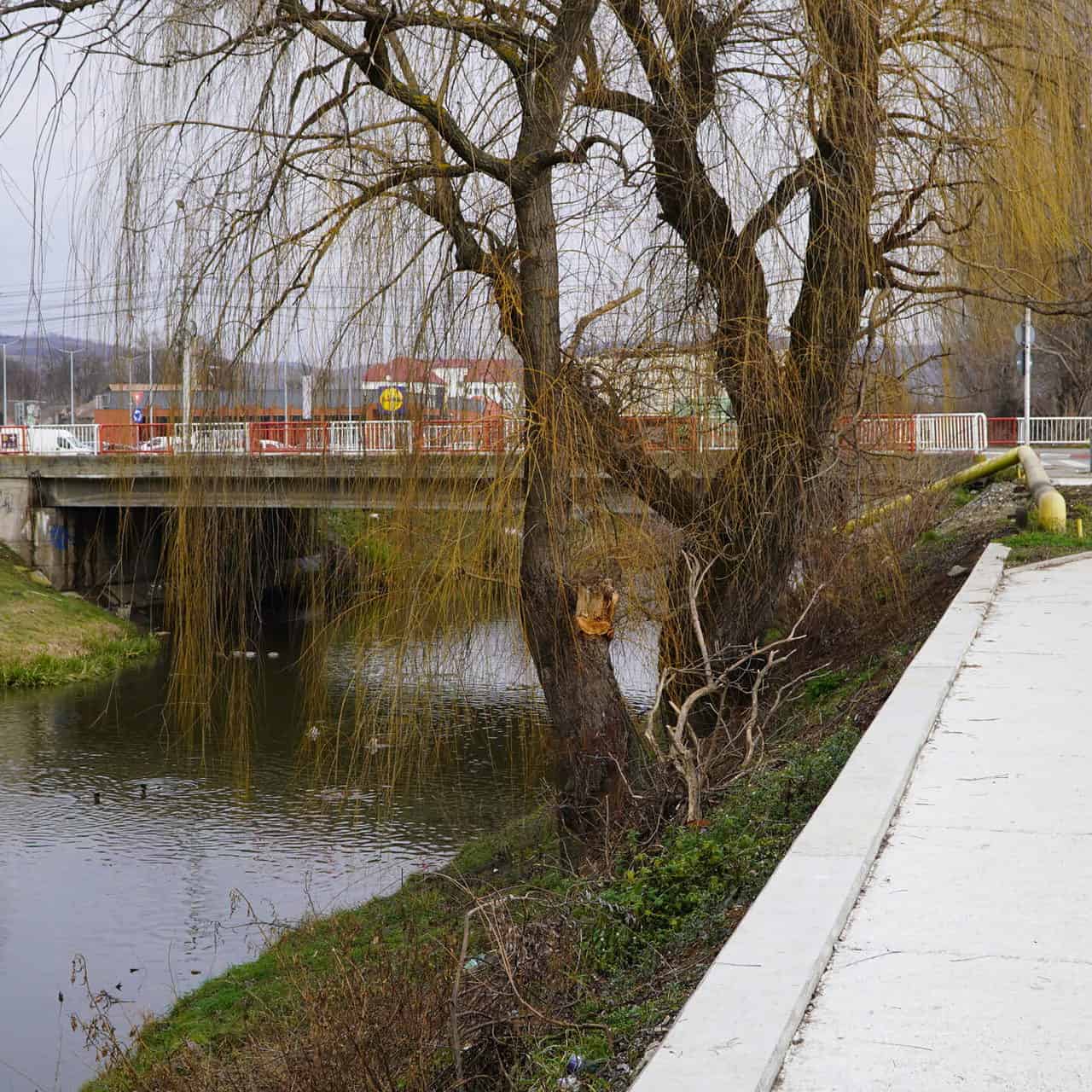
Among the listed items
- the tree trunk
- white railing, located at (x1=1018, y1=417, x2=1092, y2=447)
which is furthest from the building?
white railing, located at (x1=1018, y1=417, x2=1092, y2=447)

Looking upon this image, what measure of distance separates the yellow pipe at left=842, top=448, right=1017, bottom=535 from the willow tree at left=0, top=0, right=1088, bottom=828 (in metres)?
2.14

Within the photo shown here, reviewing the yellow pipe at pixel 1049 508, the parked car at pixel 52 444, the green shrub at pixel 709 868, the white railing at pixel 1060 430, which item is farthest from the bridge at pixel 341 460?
the white railing at pixel 1060 430

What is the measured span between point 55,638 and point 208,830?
42.6 feet

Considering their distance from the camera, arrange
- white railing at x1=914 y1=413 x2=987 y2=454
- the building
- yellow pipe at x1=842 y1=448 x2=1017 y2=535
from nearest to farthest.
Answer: the building < yellow pipe at x1=842 y1=448 x2=1017 y2=535 < white railing at x1=914 y1=413 x2=987 y2=454

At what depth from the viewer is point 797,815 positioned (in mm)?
4969

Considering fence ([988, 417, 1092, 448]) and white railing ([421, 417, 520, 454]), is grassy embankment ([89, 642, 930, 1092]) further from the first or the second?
fence ([988, 417, 1092, 448])

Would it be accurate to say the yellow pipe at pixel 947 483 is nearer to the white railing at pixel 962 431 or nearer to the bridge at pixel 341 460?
the bridge at pixel 341 460

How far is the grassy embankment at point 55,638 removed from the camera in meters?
23.7

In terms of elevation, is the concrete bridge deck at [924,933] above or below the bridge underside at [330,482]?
below

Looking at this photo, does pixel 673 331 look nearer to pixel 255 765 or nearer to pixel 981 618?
pixel 981 618

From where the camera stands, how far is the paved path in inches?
103

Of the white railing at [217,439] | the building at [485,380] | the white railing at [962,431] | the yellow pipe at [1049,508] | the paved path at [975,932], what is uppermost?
the white railing at [962,431]

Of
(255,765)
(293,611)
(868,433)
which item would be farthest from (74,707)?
(868,433)

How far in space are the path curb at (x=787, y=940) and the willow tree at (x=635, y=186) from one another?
283 cm
